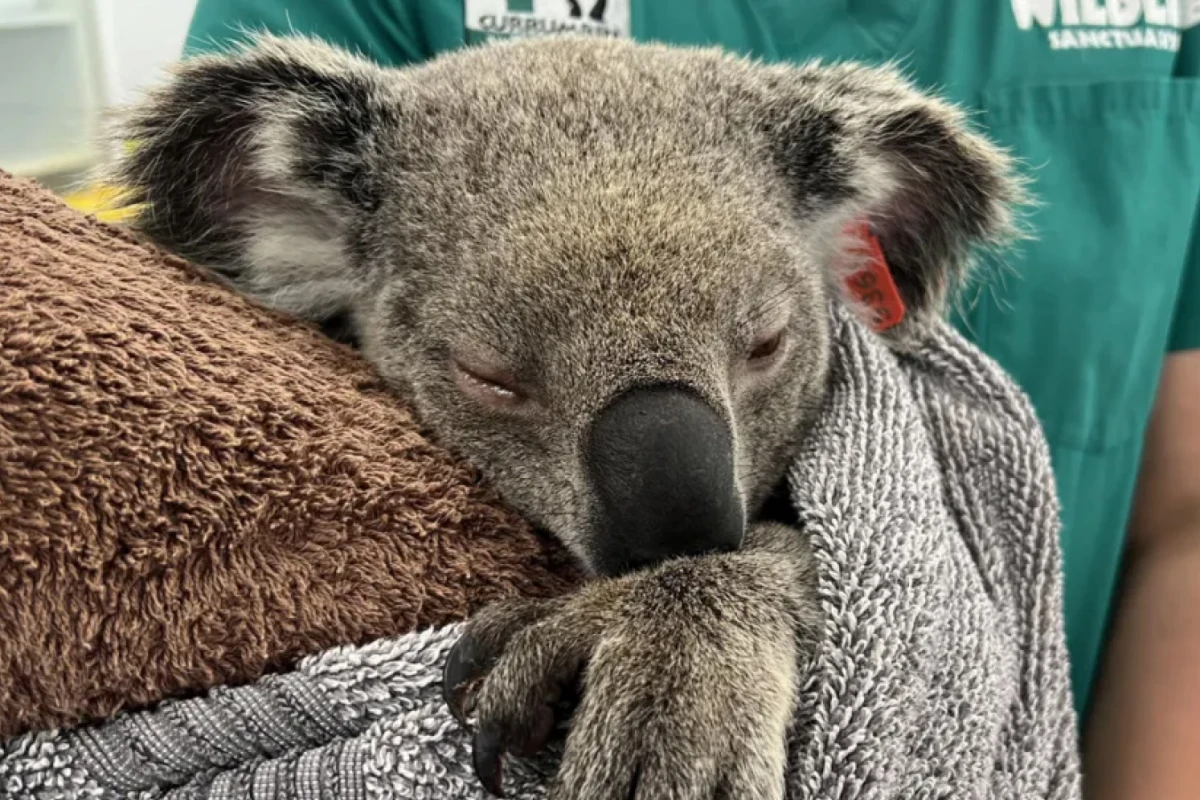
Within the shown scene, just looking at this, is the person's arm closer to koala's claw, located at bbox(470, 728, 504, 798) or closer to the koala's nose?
the koala's nose

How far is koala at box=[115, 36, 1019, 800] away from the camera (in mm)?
672

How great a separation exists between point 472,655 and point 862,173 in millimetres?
754

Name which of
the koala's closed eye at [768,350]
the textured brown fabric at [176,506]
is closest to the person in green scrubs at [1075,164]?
the koala's closed eye at [768,350]

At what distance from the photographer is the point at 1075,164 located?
1.45 metres

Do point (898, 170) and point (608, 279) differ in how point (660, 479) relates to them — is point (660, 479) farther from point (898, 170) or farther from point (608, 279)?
point (898, 170)

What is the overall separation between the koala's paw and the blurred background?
78.3 inches

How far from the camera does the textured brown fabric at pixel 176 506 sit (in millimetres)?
613

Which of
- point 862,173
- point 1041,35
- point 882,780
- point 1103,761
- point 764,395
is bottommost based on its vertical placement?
point 1103,761

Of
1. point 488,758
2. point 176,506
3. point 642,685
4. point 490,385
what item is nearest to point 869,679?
point 642,685

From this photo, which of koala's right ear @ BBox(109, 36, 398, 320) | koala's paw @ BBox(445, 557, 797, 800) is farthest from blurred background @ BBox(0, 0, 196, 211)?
koala's paw @ BBox(445, 557, 797, 800)

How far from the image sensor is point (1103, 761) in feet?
4.95

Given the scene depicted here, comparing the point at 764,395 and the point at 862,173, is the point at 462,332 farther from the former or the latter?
the point at 862,173

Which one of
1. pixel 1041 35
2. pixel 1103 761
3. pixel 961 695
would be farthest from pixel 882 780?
pixel 1041 35

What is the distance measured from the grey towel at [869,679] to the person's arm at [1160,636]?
546 mm
